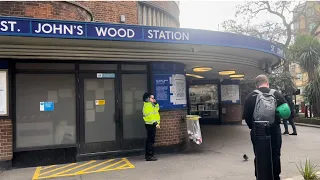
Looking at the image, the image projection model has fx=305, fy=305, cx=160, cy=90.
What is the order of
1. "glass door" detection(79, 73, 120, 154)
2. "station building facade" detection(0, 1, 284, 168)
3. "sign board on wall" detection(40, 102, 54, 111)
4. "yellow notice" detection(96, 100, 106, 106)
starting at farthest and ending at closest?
1. "yellow notice" detection(96, 100, 106, 106)
2. "glass door" detection(79, 73, 120, 154)
3. "sign board on wall" detection(40, 102, 54, 111)
4. "station building facade" detection(0, 1, 284, 168)

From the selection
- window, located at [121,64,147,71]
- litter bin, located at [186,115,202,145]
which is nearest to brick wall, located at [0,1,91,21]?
window, located at [121,64,147,71]

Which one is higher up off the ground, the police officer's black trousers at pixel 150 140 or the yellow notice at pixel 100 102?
the yellow notice at pixel 100 102

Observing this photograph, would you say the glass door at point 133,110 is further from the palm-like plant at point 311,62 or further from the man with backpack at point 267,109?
the palm-like plant at point 311,62

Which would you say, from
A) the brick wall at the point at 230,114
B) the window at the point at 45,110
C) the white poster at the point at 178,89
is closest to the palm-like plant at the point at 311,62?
the brick wall at the point at 230,114

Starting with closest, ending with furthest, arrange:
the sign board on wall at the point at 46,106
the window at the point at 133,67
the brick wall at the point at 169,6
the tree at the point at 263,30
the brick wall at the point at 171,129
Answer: the sign board on wall at the point at 46,106, the window at the point at 133,67, the brick wall at the point at 171,129, the brick wall at the point at 169,6, the tree at the point at 263,30

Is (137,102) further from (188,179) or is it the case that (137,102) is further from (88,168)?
(188,179)

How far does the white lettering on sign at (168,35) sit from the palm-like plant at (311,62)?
12.4 meters

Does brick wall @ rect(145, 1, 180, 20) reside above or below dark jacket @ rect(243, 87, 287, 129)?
above

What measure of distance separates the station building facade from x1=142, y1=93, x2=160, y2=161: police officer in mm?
736

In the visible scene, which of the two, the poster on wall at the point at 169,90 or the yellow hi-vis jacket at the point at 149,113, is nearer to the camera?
the yellow hi-vis jacket at the point at 149,113

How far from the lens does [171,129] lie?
27.9 ft

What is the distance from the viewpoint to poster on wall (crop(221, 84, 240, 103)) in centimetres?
1566

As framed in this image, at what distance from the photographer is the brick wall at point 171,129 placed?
8352 mm

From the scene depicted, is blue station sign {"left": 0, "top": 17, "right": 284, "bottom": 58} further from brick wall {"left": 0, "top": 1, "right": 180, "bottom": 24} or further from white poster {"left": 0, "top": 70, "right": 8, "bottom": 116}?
brick wall {"left": 0, "top": 1, "right": 180, "bottom": 24}
